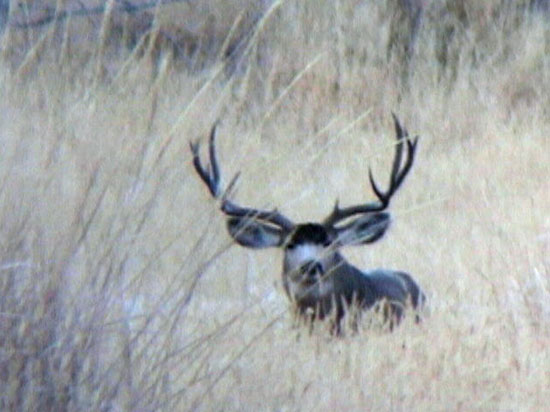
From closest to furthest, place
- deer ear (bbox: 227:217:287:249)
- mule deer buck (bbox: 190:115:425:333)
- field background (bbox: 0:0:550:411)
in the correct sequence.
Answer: field background (bbox: 0:0:550:411)
mule deer buck (bbox: 190:115:425:333)
deer ear (bbox: 227:217:287:249)

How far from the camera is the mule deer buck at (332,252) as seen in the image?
23.3 feet

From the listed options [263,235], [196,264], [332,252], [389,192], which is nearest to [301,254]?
[332,252]

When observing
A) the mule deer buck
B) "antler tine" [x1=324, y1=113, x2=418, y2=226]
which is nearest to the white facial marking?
the mule deer buck

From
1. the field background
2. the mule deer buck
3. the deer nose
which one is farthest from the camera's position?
the mule deer buck

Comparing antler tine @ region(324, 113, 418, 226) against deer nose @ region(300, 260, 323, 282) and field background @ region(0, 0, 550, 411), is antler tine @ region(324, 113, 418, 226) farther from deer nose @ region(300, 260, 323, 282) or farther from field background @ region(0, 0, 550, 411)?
deer nose @ region(300, 260, 323, 282)

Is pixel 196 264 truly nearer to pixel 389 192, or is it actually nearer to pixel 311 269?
pixel 311 269

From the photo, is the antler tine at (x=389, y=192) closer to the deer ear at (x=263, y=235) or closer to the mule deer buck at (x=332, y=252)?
the mule deer buck at (x=332, y=252)

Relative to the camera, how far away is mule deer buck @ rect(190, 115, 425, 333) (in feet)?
23.3

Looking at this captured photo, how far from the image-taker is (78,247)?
4.35 m

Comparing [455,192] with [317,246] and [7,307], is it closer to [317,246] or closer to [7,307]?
[317,246]

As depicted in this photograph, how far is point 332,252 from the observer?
7.29m

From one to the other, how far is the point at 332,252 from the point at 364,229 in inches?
18.1

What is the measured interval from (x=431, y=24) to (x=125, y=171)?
10338 millimetres

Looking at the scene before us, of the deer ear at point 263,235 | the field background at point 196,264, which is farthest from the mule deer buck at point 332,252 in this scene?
the field background at point 196,264
